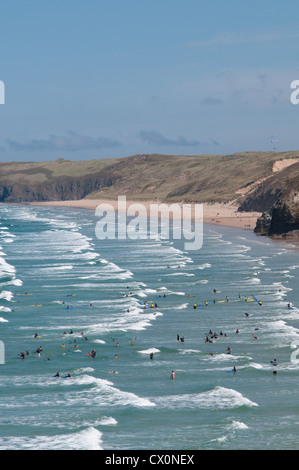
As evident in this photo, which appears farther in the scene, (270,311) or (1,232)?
(1,232)

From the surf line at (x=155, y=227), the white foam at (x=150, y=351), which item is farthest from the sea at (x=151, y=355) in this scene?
the surf line at (x=155, y=227)

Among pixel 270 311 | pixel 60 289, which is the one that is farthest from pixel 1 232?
pixel 270 311
